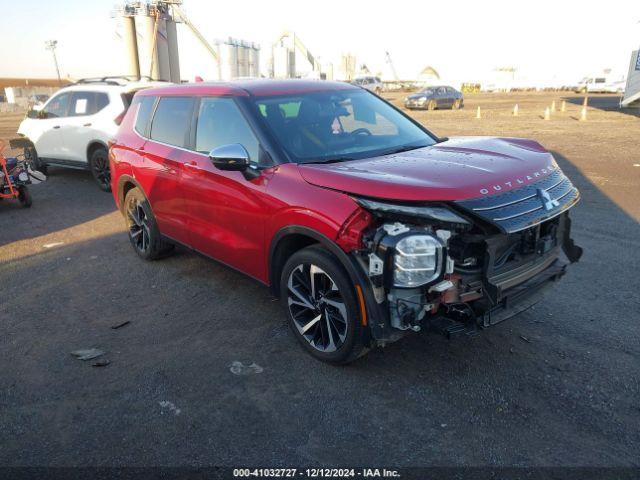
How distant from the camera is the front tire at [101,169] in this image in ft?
31.5

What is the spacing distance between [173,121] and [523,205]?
3.44m

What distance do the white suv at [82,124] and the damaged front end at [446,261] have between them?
295 inches

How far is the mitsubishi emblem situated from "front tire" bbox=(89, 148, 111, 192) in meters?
8.41

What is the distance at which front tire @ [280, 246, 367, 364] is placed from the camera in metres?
3.26

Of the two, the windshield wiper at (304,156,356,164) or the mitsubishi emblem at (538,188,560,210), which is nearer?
the mitsubishi emblem at (538,188,560,210)

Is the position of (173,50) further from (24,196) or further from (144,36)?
(24,196)

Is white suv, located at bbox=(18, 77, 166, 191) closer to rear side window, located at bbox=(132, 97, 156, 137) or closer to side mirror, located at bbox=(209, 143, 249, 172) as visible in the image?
rear side window, located at bbox=(132, 97, 156, 137)

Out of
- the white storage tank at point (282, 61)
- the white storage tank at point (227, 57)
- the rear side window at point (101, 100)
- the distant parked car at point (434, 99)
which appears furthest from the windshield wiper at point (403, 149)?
the white storage tank at point (282, 61)

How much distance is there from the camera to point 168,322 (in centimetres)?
442

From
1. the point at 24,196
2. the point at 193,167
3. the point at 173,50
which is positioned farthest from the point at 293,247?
the point at 173,50

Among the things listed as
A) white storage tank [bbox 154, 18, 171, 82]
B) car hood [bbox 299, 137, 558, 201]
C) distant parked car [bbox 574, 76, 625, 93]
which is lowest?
car hood [bbox 299, 137, 558, 201]

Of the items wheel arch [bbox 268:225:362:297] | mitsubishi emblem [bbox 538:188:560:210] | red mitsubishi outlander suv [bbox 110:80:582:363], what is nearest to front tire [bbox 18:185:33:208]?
red mitsubishi outlander suv [bbox 110:80:582:363]

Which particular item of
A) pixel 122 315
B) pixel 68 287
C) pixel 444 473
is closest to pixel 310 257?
pixel 444 473

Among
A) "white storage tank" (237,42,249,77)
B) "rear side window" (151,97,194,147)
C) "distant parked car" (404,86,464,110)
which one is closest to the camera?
"rear side window" (151,97,194,147)
